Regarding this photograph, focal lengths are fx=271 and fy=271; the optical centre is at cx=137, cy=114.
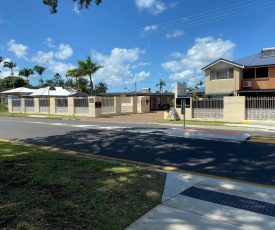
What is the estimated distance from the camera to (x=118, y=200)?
4.34m

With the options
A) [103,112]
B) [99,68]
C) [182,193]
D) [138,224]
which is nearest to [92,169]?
[182,193]

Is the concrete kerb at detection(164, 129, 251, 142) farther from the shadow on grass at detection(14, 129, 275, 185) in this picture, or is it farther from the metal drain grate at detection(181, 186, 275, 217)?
the metal drain grate at detection(181, 186, 275, 217)

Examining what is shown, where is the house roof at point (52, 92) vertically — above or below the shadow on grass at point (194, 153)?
above

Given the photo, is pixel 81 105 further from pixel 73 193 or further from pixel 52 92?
pixel 73 193

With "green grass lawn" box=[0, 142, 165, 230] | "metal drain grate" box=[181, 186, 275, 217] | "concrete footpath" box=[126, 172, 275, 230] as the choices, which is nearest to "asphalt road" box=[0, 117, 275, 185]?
"concrete footpath" box=[126, 172, 275, 230]

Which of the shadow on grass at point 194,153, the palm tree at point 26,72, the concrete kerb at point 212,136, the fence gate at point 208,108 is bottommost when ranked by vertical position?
the shadow on grass at point 194,153

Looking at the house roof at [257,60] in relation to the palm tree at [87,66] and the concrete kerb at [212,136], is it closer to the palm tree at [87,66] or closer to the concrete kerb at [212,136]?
the concrete kerb at [212,136]

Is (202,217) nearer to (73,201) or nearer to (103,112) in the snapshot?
(73,201)

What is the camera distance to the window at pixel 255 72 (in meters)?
26.4

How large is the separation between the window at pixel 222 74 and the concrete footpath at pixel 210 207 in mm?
23668

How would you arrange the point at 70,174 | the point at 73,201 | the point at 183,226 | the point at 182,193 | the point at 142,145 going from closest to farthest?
the point at 183,226 < the point at 73,201 < the point at 182,193 < the point at 70,174 < the point at 142,145

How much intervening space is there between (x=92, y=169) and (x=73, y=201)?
72.0 inches

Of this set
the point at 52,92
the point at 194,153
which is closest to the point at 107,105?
the point at 52,92

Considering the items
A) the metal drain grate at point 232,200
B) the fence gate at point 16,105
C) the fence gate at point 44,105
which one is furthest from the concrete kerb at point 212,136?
the fence gate at point 16,105
